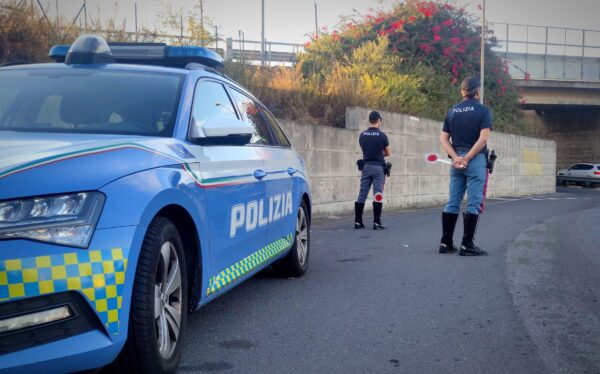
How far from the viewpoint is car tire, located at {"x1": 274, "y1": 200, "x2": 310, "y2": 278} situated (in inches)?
Answer: 243

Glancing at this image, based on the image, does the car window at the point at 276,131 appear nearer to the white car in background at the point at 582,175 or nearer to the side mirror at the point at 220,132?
the side mirror at the point at 220,132

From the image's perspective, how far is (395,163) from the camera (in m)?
17.7

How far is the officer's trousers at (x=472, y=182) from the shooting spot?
306 inches

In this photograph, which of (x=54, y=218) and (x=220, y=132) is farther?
(x=220, y=132)

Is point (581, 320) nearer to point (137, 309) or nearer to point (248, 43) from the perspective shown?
point (137, 309)

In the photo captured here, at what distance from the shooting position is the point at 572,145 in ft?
169

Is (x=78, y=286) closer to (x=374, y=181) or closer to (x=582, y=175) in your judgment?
(x=374, y=181)

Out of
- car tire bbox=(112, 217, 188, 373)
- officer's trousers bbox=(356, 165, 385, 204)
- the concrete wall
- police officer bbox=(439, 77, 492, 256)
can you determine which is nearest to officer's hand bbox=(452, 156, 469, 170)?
police officer bbox=(439, 77, 492, 256)

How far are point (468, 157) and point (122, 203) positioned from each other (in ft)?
17.9

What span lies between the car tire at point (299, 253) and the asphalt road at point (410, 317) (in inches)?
4.8

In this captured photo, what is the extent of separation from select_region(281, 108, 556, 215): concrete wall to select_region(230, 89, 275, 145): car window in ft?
22.1

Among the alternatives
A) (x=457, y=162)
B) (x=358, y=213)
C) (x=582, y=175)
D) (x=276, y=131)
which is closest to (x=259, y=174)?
(x=276, y=131)

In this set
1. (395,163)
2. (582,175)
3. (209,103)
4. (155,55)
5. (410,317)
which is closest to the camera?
(209,103)

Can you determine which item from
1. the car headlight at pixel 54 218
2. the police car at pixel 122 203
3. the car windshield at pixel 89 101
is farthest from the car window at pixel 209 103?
the car headlight at pixel 54 218
